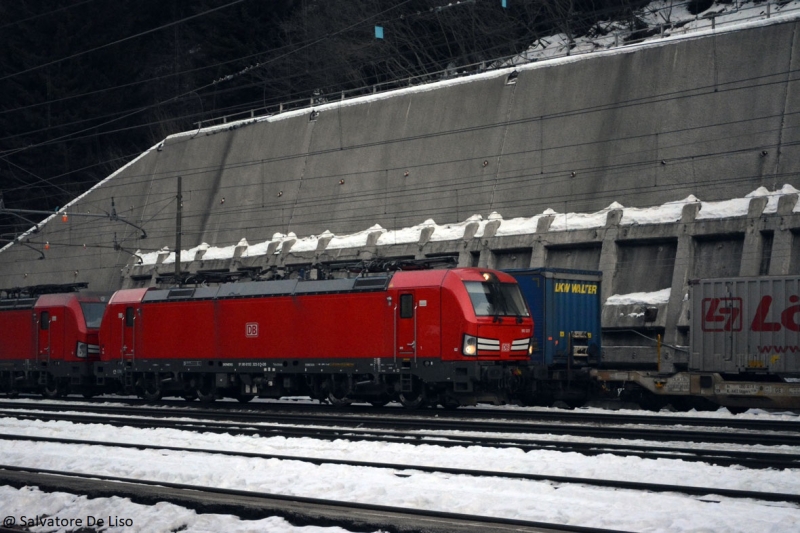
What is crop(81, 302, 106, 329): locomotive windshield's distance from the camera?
32.4 m

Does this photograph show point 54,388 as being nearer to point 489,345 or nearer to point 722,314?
point 489,345

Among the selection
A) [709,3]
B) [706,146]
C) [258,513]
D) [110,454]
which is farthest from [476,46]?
[258,513]

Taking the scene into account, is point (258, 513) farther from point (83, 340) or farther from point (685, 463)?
point (83, 340)

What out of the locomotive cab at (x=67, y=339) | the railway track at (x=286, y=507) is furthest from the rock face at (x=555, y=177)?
the railway track at (x=286, y=507)

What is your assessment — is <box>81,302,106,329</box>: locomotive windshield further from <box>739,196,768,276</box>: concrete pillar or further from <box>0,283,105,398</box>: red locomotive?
<box>739,196,768,276</box>: concrete pillar

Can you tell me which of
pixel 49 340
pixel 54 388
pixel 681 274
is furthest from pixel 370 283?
pixel 54 388

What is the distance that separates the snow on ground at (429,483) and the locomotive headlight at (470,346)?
582cm

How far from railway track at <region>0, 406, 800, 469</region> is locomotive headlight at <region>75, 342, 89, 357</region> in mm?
7711

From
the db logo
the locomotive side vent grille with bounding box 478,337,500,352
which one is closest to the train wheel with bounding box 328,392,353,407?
the locomotive side vent grille with bounding box 478,337,500,352

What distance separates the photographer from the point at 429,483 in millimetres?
12367

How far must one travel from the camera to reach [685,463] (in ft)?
44.0

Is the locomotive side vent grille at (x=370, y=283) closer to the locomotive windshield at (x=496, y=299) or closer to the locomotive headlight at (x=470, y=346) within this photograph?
the locomotive windshield at (x=496, y=299)

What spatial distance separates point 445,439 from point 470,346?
5027mm

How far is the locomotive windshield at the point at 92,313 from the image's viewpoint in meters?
32.4
